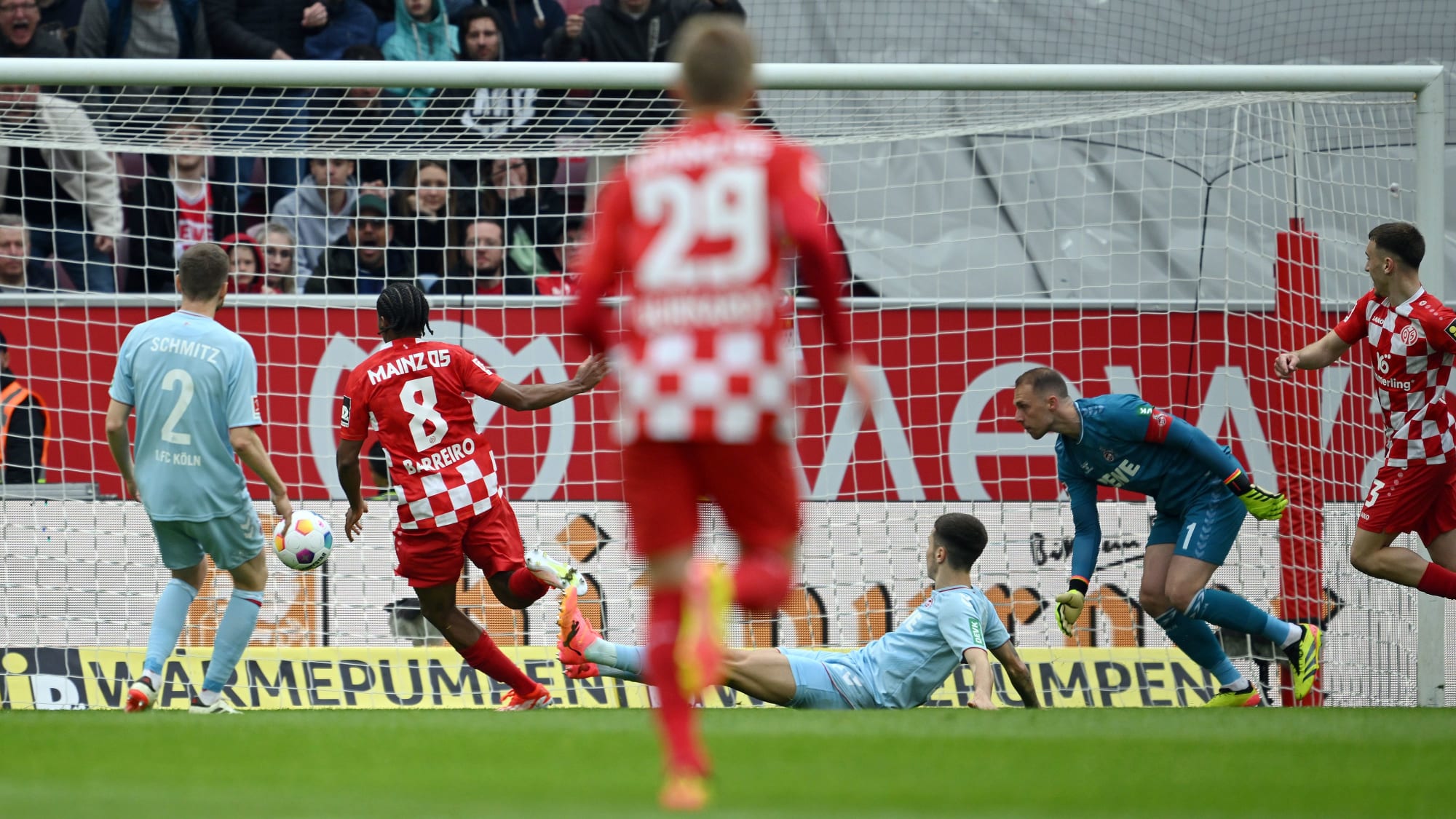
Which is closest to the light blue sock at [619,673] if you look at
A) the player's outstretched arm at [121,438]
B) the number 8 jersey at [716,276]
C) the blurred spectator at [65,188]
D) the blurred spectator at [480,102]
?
the player's outstretched arm at [121,438]

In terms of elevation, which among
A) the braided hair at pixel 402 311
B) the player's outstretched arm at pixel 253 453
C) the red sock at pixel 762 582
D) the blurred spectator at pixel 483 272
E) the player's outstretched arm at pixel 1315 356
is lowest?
the red sock at pixel 762 582

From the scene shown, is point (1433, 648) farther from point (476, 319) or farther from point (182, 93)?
point (182, 93)

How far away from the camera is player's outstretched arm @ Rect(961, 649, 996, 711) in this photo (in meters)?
6.65

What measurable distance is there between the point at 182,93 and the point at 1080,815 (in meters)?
7.97

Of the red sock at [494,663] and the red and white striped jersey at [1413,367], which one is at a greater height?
the red and white striped jersey at [1413,367]

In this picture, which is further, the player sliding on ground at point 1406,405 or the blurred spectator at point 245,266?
the blurred spectator at point 245,266

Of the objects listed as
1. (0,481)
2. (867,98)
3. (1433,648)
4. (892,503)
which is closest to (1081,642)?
(892,503)

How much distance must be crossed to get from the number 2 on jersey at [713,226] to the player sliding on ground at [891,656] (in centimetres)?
347

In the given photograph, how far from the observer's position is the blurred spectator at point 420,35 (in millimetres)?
11430

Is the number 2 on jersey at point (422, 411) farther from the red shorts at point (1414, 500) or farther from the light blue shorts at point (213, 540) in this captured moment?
the red shorts at point (1414, 500)

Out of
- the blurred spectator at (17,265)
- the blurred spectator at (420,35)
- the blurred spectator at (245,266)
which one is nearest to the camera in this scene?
the blurred spectator at (17,265)

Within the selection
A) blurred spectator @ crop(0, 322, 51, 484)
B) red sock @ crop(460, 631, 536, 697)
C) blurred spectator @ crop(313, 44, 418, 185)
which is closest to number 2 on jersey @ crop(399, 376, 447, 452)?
red sock @ crop(460, 631, 536, 697)

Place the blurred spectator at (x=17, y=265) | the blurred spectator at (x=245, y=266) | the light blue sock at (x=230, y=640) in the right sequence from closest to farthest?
1. the light blue sock at (x=230, y=640)
2. the blurred spectator at (x=17, y=265)
3. the blurred spectator at (x=245, y=266)

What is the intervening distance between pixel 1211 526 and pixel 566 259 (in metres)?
4.75
